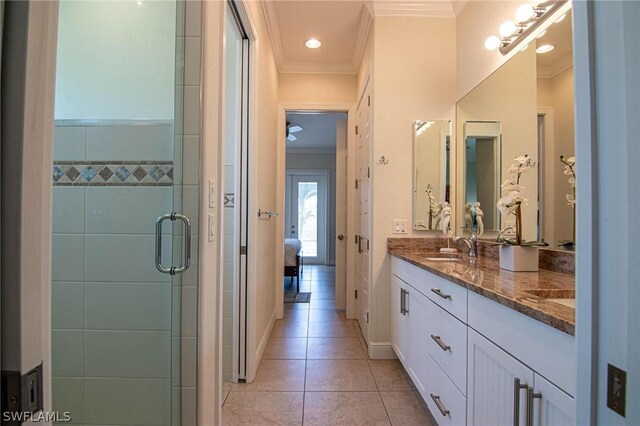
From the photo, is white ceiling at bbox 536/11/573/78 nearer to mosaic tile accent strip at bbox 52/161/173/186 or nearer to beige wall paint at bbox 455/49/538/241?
beige wall paint at bbox 455/49/538/241

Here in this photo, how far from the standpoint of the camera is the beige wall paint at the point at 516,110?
5.74 feet

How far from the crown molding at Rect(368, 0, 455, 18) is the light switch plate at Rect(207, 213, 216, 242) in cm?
228

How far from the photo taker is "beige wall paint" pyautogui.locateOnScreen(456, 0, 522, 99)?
206cm

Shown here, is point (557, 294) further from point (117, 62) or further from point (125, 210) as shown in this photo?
point (117, 62)

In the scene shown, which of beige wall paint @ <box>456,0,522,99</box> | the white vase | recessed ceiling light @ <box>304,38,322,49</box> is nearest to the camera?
the white vase

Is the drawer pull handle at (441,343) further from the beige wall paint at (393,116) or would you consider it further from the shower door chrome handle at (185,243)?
the shower door chrome handle at (185,243)

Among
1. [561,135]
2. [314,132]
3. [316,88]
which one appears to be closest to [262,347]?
[561,135]

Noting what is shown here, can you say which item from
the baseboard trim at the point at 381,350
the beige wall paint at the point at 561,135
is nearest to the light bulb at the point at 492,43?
the beige wall paint at the point at 561,135

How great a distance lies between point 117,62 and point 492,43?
2.21 m

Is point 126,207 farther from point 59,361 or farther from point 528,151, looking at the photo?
point 528,151

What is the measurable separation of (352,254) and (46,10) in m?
3.41

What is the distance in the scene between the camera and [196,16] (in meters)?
1.16

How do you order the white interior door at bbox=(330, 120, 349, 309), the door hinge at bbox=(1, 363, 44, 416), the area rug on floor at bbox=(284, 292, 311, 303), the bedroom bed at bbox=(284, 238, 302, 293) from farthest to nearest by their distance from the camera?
the bedroom bed at bbox=(284, 238, 302, 293)
the area rug on floor at bbox=(284, 292, 311, 303)
the white interior door at bbox=(330, 120, 349, 309)
the door hinge at bbox=(1, 363, 44, 416)
